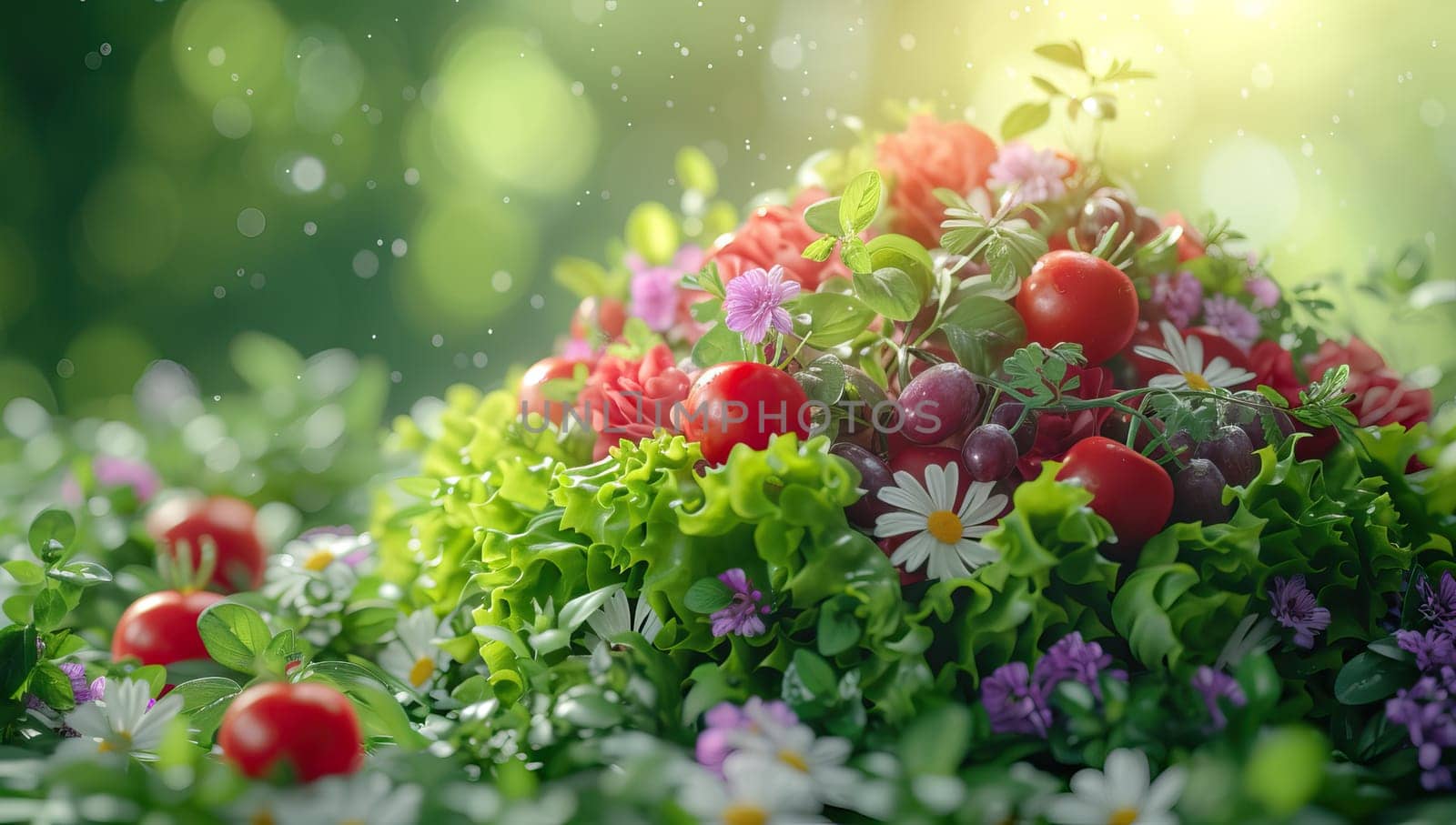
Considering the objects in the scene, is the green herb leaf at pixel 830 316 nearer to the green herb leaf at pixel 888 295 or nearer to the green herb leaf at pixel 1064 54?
the green herb leaf at pixel 888 295

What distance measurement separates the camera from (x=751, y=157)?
80 cm

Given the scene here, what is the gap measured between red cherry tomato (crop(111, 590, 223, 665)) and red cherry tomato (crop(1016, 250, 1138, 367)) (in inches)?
14.8

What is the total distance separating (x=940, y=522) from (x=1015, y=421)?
0.17 feet

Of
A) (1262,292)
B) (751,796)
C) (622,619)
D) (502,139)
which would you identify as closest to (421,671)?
(622,619)

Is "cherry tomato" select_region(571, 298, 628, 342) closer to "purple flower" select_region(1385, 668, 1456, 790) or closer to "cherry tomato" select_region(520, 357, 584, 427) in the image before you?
"cherry tomato" select_region(520, 357, 584, 427)

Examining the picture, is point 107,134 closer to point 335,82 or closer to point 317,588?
point 335,82

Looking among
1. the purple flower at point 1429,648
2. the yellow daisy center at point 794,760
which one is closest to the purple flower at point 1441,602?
the purple flower at point 1429,648

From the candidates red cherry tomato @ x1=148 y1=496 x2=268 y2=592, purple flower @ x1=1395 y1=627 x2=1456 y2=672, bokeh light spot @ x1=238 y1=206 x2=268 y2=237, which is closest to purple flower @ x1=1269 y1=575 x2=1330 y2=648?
purple flower @ x1=1395 y1=627 x2=1456 y2=672

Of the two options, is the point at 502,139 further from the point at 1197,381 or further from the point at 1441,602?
the point at 1441,602

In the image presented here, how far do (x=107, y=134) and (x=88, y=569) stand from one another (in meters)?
0.80

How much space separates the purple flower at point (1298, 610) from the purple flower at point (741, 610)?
180 millimetres

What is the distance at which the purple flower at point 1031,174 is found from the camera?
506 mm

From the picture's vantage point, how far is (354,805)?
0.30 meters

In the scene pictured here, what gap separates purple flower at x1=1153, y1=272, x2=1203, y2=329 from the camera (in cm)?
50
